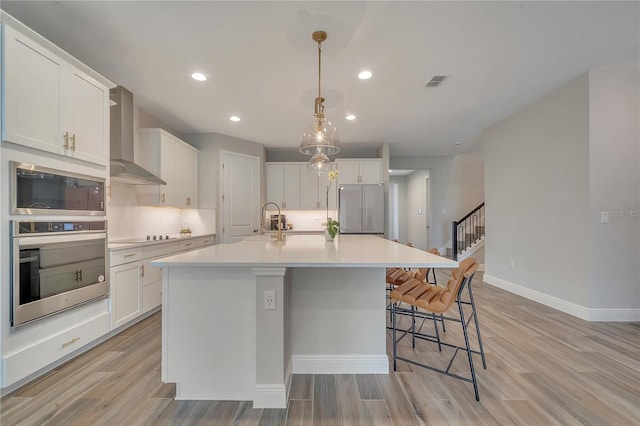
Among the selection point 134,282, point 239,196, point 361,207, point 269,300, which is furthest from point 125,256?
point 361,207

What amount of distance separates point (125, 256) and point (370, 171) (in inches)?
171

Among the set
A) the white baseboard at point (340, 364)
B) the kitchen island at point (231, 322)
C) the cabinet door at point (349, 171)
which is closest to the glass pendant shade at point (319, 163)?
the kitchen island at point (231, 322)

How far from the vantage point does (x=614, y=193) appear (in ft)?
9.40

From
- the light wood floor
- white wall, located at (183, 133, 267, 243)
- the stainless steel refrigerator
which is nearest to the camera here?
the light wood floor

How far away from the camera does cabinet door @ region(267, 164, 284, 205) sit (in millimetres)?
5703

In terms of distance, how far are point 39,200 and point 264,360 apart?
6.32 feet

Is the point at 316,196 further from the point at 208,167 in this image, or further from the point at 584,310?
the point at 584,310

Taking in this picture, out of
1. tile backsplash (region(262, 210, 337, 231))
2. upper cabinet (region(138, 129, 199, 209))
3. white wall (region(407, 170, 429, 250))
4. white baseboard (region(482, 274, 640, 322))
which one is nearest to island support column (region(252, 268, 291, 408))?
upper cabinet (region(138, 129, 199, 209))

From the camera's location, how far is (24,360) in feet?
5.69

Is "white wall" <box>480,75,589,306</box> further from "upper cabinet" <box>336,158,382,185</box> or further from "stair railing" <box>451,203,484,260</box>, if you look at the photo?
"stair railing" <box>451,203,484,260</box>

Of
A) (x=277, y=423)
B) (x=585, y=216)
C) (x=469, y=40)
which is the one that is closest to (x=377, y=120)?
(x=469, y=40)

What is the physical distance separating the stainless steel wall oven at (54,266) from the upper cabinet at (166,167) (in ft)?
4.56

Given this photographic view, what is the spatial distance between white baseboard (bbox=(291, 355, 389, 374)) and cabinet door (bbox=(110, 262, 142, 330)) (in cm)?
187

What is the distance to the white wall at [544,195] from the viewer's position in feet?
9.76
